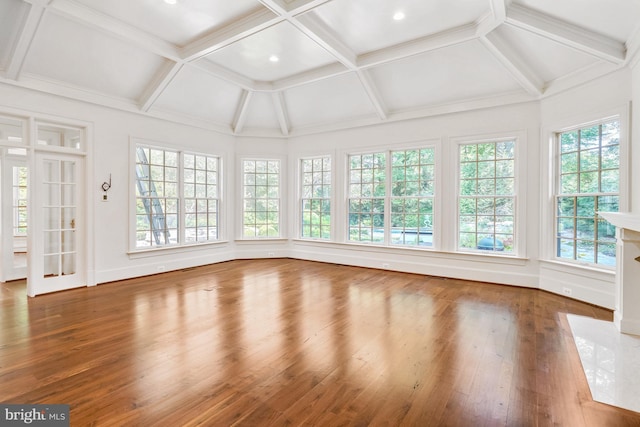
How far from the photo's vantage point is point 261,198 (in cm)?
721

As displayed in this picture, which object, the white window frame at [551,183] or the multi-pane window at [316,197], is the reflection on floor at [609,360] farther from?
the multi-pane window at [316,197]

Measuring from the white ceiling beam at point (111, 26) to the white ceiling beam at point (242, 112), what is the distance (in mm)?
1795

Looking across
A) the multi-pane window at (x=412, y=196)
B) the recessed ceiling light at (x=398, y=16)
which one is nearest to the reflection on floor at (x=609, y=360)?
the multi-pane window at (x=412, y=196)

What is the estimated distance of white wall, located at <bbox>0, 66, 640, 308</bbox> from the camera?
410 cm

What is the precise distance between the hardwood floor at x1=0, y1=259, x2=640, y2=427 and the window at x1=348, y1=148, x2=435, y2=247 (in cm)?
175

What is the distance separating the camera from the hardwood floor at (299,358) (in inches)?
75.2

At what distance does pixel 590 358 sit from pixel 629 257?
4.06 feet

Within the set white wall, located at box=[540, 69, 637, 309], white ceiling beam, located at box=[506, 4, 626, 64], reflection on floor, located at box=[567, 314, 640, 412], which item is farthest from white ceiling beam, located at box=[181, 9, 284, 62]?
reflection on floor, located at box=[567, 314, 640, 412]

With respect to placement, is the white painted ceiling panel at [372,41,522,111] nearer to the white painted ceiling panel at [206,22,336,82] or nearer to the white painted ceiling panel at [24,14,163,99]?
the white painted ceiling panel at [206,22,336,82]

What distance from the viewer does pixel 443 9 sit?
3645 millimetres

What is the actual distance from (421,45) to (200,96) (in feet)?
12.9

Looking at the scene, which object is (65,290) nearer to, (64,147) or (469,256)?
(64,147)

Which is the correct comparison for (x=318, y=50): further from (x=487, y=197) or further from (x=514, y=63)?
(x=487, y=197)

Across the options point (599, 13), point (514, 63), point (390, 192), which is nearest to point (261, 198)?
point (390, 192)
